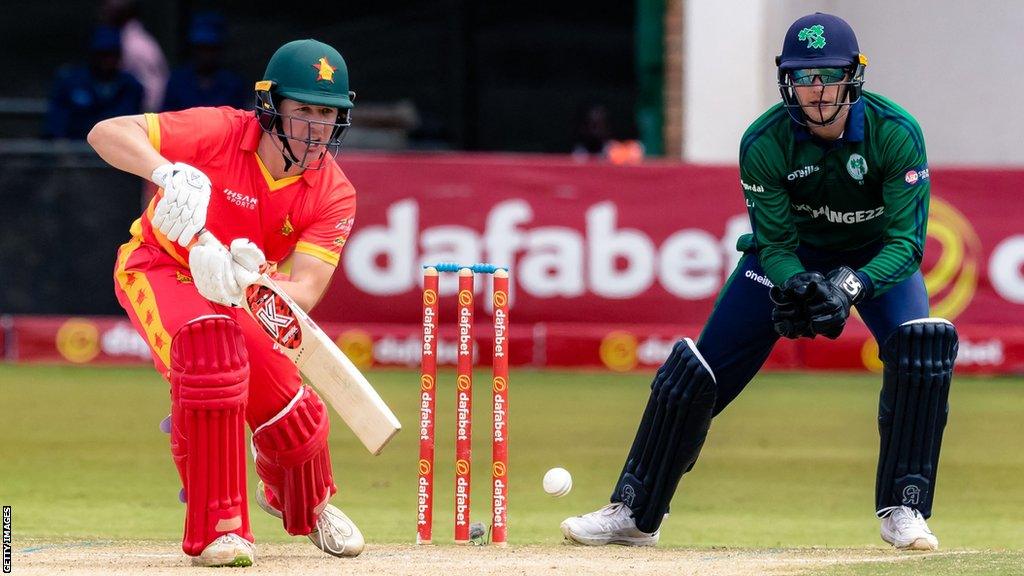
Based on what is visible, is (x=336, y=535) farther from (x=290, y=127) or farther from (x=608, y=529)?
(x=290, y=127)

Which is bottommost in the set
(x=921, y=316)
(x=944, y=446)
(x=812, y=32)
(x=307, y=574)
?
(x=944, y=446)

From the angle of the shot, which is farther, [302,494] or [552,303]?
[552,303]

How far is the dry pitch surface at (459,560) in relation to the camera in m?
4.60

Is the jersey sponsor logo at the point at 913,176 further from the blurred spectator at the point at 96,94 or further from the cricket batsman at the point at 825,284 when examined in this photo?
the blurred spectator at the point at 96,94

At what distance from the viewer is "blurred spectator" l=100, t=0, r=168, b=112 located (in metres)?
12.5

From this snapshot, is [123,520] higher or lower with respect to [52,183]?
lower

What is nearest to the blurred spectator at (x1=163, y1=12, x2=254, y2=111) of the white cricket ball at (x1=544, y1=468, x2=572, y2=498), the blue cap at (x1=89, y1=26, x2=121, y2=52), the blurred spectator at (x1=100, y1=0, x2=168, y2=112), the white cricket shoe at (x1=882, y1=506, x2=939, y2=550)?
the blue cap at (x1=89, y1=26, x2=121, y2=52)

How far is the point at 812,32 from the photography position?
Result: 5.08 metres

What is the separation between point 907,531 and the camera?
5098 mm

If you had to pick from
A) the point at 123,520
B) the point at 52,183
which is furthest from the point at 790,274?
the point at 52,183

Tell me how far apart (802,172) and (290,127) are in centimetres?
152

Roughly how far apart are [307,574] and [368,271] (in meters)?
6.12

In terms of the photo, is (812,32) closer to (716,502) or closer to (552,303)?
(716,502)

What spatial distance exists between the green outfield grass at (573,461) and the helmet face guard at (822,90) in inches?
52.0
